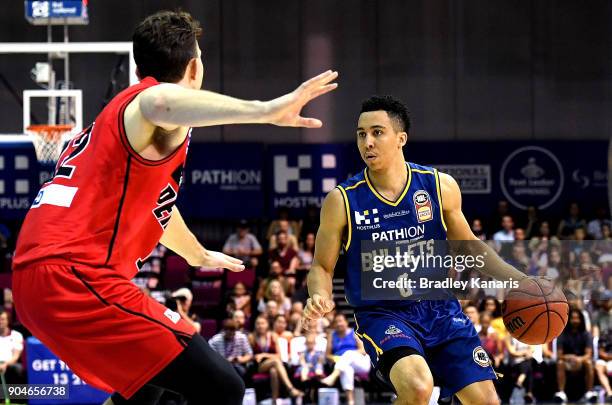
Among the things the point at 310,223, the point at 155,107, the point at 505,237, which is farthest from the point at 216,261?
the point at 310,223

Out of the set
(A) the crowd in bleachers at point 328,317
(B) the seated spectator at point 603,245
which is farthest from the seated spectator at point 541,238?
(B) the seated spectator at point 603,245

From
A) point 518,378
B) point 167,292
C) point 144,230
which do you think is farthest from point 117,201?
point 167,292

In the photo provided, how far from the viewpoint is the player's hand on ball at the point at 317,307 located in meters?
5.00

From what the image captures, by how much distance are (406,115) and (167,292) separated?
9.76m

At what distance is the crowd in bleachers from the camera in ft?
41.3

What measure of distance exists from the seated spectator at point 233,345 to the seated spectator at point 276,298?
50.3 inches

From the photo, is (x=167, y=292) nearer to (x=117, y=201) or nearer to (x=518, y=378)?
(x=518, y=378)

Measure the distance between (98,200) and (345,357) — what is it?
943cm

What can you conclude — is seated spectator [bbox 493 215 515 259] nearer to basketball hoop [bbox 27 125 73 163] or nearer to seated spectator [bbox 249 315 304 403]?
seated spectator [bbox 249 315 304 403]

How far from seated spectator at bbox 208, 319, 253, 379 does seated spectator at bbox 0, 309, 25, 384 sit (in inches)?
92.2

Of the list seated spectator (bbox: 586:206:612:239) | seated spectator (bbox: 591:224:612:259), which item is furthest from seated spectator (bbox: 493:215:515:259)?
seated spectator (bbox: 586:206:612:239)

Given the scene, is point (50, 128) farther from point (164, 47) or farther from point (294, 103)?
point (294, 103)

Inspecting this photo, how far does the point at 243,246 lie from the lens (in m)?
16.9

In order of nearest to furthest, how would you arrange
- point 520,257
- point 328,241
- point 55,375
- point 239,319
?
point 328,241 < point 55,375 < point 239,319 < point 520,257
